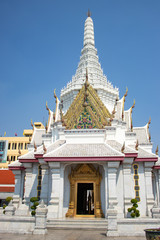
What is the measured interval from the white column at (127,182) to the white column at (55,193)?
12.6ft

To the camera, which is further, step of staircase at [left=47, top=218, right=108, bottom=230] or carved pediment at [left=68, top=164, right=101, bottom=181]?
carved pediment at [left=68, top=164, right=101, bottom=181]

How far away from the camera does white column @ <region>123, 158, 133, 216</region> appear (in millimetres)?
13469

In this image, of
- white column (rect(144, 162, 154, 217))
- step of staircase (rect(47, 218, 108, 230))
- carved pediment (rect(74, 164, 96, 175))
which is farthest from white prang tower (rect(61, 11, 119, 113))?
step of staircase (rect(47, 218, 108, 230))

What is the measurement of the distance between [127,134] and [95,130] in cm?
399

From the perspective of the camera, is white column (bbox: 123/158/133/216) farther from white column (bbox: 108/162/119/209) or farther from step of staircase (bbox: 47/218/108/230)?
step of staircase (bbox: 47/218/108/230)

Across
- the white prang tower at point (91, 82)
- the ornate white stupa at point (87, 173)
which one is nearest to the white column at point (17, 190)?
the ornate white stupa at point (87, 173)

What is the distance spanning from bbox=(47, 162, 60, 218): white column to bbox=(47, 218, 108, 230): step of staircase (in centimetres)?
70

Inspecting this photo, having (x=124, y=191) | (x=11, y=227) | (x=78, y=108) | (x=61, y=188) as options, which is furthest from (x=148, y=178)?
(x=11, y=227)

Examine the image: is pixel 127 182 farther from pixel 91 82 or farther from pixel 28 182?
pixel 91 82

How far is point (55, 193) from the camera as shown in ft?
42.6

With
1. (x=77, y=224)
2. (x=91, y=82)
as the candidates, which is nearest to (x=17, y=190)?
(x=77, y=224)

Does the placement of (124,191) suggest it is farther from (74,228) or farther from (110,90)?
(110,90)

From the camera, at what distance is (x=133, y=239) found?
8891 millimetres

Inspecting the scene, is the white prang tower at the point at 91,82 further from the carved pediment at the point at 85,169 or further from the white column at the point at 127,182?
the carved pediment at the point at 85,169
